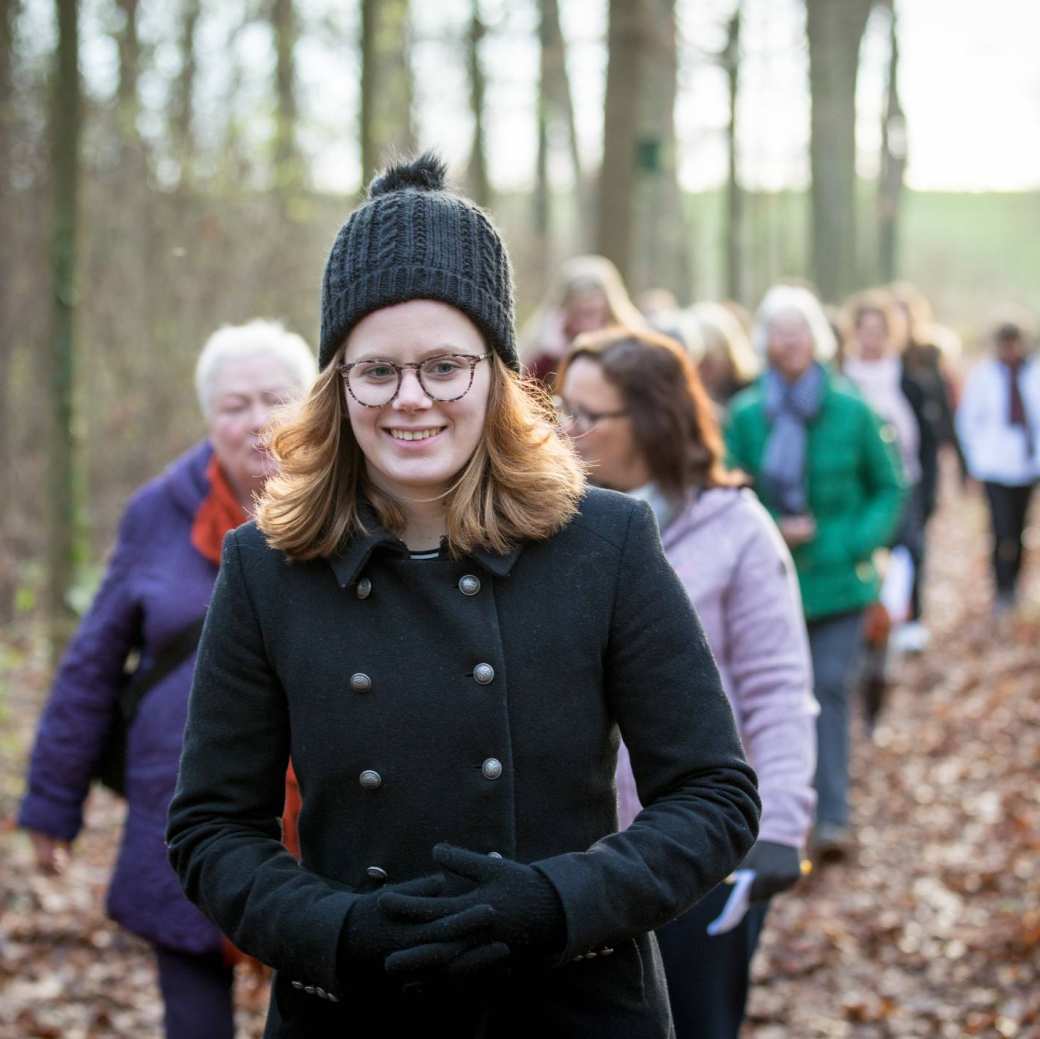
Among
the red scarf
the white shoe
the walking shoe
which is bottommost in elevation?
the walking shoe

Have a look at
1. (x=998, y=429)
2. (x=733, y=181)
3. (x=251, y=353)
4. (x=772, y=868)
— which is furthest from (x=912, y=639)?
(x=733, y=181)

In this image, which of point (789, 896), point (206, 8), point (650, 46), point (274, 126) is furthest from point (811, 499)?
point (206, 8)

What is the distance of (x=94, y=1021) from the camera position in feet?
19.1

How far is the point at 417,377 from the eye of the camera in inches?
104

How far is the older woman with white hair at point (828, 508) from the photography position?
735cm

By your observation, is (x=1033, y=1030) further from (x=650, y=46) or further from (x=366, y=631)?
(x=650, y=46)

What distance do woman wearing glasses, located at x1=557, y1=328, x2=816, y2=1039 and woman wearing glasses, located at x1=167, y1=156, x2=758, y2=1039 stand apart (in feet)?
2.86

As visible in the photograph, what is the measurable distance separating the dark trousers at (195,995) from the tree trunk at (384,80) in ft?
20.0

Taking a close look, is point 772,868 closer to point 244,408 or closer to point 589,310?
point 244,408

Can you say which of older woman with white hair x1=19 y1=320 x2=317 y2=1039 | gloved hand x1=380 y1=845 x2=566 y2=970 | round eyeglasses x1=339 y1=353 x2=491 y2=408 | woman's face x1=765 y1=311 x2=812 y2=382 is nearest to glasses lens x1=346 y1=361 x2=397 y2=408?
round eyeglasses x1=339 y1=353 x2=491 y2=408

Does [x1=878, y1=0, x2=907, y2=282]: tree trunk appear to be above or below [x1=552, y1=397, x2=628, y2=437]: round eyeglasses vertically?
above

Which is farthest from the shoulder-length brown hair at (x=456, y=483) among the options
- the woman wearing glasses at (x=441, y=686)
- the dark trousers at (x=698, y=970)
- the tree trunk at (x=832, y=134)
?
the tree trunk at (x=832, y=134)

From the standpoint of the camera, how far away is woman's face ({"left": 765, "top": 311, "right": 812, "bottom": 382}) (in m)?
7.72

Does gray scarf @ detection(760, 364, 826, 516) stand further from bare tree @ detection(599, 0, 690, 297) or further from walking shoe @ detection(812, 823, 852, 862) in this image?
bare tree @ detection(599, 0, 690, 297)
